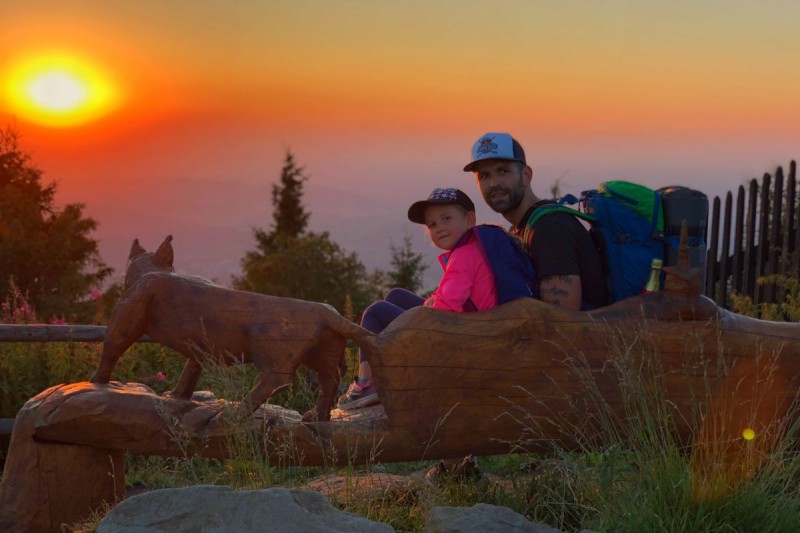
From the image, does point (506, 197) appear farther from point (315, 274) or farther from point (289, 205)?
point (289, 205)

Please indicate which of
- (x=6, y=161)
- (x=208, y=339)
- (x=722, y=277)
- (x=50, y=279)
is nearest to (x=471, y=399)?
(x=208, y=339)

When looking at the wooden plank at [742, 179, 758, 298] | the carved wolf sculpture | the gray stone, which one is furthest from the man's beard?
the wooden plank at [742, 179, 758, 298]

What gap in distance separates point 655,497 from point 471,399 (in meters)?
1.12

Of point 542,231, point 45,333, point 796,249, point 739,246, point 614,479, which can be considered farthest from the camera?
point 739,246

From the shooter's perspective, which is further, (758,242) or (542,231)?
(758,242)

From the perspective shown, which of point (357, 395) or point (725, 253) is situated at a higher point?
point (725, 253)

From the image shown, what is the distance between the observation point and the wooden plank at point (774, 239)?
33.4 ft

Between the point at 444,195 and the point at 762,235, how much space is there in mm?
6991

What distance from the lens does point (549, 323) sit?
185 inches

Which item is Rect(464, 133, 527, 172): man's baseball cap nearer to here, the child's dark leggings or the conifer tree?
the child's dark leggings

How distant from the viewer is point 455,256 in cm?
470

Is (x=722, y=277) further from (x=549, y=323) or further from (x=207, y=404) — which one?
(x=207, y=404)

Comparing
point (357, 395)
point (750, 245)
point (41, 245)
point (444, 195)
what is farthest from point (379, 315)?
point (41, 245)

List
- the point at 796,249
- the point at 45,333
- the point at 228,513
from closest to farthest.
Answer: the point at 228,513 < the point at 45,333 < the point at 796,249
